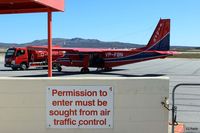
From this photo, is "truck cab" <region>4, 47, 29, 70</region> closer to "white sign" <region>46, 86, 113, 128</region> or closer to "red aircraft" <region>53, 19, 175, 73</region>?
"red aircraft" <region>53, 19, 175, 73</region>

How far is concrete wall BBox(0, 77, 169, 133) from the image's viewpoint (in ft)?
24.5

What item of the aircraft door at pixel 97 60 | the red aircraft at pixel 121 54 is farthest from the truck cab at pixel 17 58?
the aircraft door at pixel 97 60

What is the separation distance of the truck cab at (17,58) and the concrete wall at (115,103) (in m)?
31.5

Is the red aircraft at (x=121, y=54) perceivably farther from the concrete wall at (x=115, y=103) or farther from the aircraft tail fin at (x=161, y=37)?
the concrete wall at (x=115, y=103)

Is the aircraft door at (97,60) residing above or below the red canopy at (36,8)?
below

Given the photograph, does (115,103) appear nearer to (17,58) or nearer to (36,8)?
(36,8)

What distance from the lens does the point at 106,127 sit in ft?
24.8

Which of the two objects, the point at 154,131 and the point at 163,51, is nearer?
the point at 154,131

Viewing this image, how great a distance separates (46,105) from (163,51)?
89.1ft

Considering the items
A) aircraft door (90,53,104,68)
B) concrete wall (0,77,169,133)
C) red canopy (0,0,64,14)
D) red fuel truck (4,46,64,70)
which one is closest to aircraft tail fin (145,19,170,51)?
aircraft door (90,53,104,68)

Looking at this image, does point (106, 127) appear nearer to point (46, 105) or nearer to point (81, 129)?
point (81, 129)

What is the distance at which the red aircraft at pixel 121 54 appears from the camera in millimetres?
33906

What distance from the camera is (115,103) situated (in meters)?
7.51

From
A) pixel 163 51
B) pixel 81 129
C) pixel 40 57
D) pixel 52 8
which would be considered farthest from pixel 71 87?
pixel 40 57
